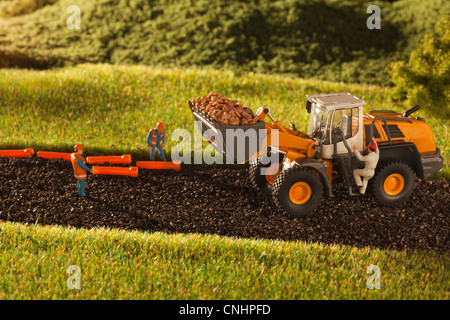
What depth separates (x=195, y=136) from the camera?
11539 millimetres

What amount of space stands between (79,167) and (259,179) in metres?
2.87

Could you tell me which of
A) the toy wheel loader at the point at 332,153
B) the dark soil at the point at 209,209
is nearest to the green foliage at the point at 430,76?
the dark soil at the point at 209,209

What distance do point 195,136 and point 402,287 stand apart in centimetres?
565

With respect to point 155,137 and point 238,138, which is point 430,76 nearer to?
point 155,137

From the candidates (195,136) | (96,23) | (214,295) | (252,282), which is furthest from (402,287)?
(96,23)

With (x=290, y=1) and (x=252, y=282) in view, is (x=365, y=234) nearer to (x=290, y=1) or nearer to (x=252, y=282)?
(x=252, y=282)

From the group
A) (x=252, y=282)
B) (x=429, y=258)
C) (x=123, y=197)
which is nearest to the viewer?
(x=252, y=282)

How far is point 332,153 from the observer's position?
8.67 meters

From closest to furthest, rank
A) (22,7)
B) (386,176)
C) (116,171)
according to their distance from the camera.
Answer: (386,176) < (116,171) < (22,7)

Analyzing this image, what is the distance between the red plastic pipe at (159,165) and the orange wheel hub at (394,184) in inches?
142

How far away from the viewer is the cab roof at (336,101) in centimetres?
825

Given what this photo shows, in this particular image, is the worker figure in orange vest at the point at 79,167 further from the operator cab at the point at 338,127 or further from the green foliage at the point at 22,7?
the green foliage at the point at 22,7

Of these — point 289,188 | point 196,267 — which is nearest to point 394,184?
point 289,188

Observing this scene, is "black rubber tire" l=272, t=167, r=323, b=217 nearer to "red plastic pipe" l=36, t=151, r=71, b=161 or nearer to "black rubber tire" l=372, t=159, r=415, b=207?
"black rubber tire" l=372, t=159, r=415, b=207
